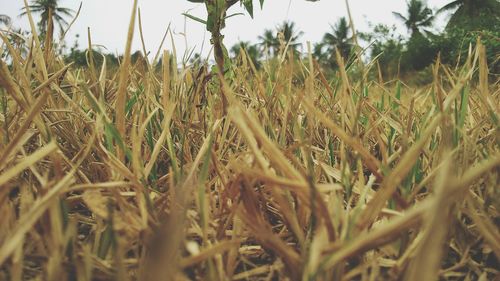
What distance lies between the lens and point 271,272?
1.14 ft

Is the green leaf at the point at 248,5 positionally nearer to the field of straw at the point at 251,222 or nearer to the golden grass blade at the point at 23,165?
the field of straw at the point at 251,222

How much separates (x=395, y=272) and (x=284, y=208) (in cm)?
11

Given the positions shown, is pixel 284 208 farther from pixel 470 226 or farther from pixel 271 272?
pixel 470 226

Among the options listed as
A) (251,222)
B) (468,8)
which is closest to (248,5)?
(251,222)

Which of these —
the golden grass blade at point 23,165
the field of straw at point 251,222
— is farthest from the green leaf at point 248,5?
the golden grass blade at point 23,165

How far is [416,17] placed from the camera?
25.2 meters

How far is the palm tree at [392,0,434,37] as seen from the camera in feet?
82.0

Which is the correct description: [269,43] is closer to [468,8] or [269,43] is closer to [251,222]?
[251,222]

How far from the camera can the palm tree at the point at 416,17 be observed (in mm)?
25000

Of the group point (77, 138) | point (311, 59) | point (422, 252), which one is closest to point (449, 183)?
point (422, 252)

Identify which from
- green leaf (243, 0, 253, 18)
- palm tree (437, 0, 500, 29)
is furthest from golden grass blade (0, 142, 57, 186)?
palm tree (437, 0, 500, 29)

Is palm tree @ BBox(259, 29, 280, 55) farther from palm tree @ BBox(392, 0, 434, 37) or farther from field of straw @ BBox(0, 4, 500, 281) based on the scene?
palm tree @ BBox(392, 0, 434, 37)

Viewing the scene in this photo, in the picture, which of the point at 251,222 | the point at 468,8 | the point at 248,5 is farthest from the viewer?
the point at 468,8

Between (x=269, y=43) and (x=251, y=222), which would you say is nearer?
(x=251, y=222)
